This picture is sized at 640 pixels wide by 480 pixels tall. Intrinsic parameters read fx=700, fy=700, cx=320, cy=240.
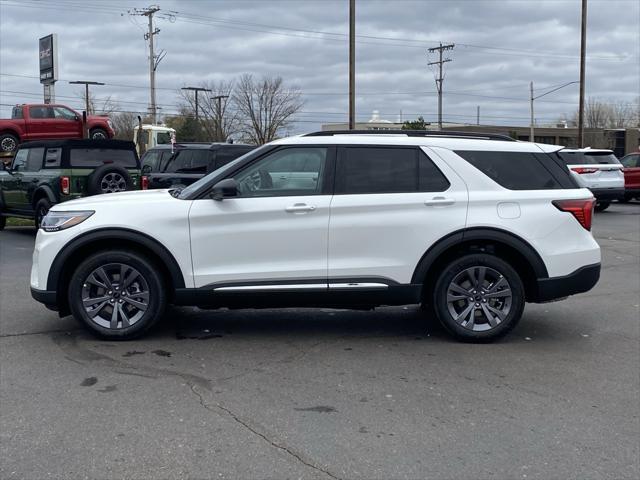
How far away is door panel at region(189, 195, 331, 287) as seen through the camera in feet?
19.6

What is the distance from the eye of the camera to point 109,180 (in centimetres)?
1350

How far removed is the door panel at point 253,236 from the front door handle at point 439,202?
890 millimetres

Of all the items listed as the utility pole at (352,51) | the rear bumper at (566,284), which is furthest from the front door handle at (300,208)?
the utility pole at (352,51)

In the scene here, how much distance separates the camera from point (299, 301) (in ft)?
20.0

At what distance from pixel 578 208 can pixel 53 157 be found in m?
10.7

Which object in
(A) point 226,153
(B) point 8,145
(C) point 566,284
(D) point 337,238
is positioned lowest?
(C) point 566,284

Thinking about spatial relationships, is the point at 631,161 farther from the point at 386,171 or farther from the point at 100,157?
the point at 386,171

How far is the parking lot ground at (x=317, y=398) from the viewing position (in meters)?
3.84

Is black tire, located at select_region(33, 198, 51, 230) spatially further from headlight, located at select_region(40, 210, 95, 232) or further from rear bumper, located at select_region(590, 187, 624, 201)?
rear bumper, located at select_region(590, 187, 624, 201)

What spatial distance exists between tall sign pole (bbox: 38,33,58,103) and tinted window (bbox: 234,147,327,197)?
108 feet

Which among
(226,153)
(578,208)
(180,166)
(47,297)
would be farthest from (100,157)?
(578,208)

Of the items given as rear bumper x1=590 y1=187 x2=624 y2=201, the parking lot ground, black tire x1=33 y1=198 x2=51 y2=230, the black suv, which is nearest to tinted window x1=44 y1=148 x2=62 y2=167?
black tire x1=33 y1=198 x2=51 y2=230

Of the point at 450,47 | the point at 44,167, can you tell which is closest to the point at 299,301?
the point at 44,167

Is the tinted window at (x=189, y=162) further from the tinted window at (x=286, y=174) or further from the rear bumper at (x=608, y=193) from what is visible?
the rear bumper at (x=608, y=193)
